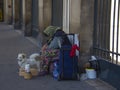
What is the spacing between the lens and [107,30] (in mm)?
A: 8344

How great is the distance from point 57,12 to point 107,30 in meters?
5.02

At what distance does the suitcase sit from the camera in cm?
814

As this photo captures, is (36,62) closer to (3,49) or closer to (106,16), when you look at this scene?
(106,16)

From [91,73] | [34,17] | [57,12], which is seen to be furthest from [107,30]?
[34,17]

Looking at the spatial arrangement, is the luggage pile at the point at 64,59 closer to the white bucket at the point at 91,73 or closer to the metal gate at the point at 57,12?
the white bucket at the point at 91,73

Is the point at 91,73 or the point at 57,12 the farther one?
the point at 57,12

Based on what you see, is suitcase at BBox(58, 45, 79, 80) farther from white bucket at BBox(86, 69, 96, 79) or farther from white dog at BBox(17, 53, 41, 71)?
white dog at BBox(17, 53, 41, 71)

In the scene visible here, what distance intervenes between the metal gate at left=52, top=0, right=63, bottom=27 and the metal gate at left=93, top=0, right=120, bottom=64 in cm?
364

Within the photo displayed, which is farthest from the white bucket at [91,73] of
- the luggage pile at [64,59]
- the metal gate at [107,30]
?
the metal gate at [107,30]

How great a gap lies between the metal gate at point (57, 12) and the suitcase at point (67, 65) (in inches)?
167

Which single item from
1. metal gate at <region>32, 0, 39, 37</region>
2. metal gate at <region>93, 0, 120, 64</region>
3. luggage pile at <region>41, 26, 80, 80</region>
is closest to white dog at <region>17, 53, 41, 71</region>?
luggage pile at <region>41, 26, 80, 80</region>

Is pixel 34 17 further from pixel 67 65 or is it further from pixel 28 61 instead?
pixel 67 65

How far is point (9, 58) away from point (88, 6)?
11.8 ft

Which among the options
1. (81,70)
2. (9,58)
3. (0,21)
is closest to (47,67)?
(81,70)
